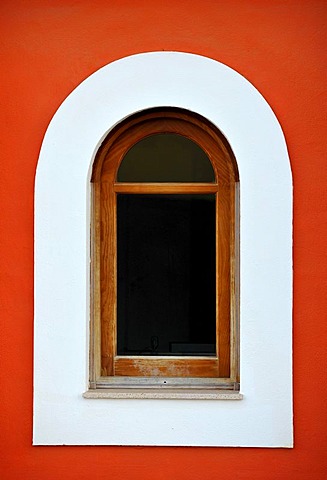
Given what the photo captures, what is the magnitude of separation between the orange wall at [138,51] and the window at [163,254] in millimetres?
464

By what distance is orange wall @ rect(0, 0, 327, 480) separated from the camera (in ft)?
17.8

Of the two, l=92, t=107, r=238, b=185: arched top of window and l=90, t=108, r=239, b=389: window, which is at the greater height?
l=92, t=107, r=238, b=185: arched top of window

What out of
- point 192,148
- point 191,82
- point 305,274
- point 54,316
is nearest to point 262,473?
point 305,274

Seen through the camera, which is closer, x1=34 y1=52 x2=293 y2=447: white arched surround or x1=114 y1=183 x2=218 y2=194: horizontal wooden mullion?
x1=34 y1=52 x2=293 y2=447: white arched surround

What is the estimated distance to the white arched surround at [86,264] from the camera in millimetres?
5391

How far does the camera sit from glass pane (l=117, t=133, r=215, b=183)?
566 cm

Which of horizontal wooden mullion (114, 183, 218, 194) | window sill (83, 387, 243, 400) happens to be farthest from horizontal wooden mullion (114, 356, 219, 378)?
horizontal wooden mullion (114, 183, 218, 194)

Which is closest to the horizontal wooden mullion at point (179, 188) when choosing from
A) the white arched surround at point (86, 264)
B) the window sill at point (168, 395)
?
the white arched surround at point (86, 264)

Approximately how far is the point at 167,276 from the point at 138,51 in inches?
60.3

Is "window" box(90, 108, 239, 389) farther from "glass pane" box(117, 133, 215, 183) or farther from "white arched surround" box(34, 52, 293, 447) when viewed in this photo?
"white arched surround" box(34, 52, 293, 447)

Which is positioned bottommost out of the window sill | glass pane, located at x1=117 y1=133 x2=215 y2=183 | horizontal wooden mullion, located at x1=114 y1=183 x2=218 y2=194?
the window sill

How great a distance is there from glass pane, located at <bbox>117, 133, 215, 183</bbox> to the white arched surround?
0.30 m

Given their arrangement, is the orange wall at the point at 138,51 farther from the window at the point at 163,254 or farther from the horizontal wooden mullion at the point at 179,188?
the horizontal wooden mullion at the point at 179,188

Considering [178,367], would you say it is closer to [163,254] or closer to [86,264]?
[163,254]
